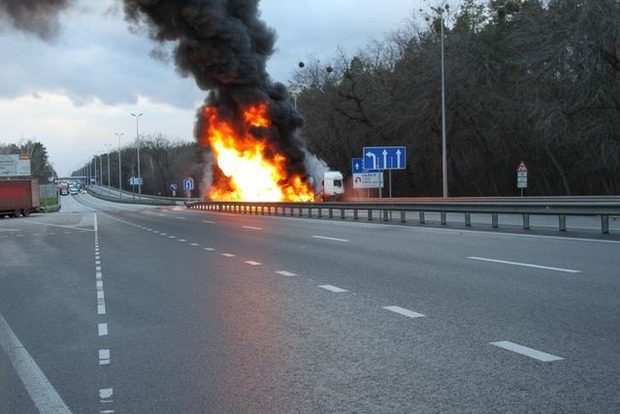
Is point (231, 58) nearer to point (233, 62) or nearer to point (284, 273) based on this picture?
point (233, 62)

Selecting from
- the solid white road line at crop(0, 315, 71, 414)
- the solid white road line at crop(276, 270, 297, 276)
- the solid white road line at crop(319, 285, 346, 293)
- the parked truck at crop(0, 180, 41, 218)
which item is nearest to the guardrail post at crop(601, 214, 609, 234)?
the solid white road line at crop(276, 270, 297, 276)

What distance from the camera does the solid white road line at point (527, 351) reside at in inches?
212

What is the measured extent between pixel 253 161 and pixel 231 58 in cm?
804

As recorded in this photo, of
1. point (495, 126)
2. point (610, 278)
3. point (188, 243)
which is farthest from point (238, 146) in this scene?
point (610, 278)

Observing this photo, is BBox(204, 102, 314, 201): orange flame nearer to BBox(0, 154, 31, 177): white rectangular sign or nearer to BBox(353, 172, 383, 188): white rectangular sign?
BBox(353, 172, 383, 188): white rectangular sign

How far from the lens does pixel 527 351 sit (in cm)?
562

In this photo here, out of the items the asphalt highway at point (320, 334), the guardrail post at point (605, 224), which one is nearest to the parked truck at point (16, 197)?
the asphalt highway at point (320, 334)

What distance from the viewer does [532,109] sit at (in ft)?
108

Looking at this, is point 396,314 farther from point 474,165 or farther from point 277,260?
point 474,165

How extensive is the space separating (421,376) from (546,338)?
164 centimetres

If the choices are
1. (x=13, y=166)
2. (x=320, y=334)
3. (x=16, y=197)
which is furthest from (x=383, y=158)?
(x=13, y=166)

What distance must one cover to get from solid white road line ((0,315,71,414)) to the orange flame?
3601 centimetres

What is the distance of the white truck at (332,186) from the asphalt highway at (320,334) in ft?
118

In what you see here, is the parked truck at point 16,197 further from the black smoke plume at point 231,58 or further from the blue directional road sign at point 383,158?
the blue directional road sign at point 383,158
